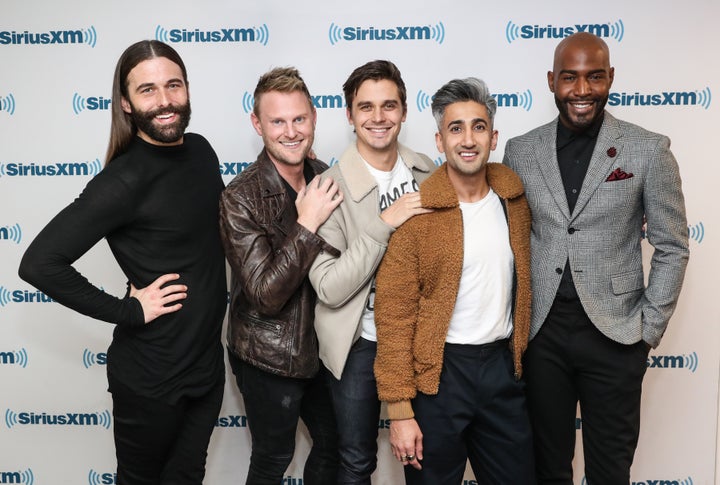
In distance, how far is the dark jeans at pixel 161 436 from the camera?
1.87 metres

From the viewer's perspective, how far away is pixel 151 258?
6.04 ft

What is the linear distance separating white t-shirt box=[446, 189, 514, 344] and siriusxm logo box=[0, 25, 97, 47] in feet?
6.24

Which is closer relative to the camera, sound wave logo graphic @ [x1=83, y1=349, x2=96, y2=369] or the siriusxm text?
the siriusxm text

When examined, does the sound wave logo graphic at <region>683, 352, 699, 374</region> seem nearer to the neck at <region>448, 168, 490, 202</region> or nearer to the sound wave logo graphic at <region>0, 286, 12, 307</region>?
the neck at <region>448, 168, 490, 202</region>

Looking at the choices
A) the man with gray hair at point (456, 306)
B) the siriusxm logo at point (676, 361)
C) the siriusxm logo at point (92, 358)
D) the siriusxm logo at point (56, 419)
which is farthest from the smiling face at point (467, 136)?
the siriusxm logo at point (56, 419)

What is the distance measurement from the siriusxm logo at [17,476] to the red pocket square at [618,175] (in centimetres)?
288

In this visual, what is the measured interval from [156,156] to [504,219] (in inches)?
42.2

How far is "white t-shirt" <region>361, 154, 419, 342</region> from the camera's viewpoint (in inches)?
74.1

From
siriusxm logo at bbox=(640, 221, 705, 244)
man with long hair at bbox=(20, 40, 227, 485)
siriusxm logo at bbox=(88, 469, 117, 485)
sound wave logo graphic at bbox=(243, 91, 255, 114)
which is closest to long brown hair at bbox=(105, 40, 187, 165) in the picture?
man with long hair at bbox=(20, 40, 227, 485)

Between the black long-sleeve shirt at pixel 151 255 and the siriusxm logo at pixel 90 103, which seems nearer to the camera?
the black long-sleeve shirt at pixel 151 255

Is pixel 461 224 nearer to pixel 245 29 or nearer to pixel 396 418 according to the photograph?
pixel 396 418

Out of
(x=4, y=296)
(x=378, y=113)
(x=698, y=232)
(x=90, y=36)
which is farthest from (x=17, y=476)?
(x=698, y=232)

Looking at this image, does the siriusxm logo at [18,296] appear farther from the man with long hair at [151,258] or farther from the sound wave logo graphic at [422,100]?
the sound wave logo graphic at [422,100]

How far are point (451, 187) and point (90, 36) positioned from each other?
183 cm
